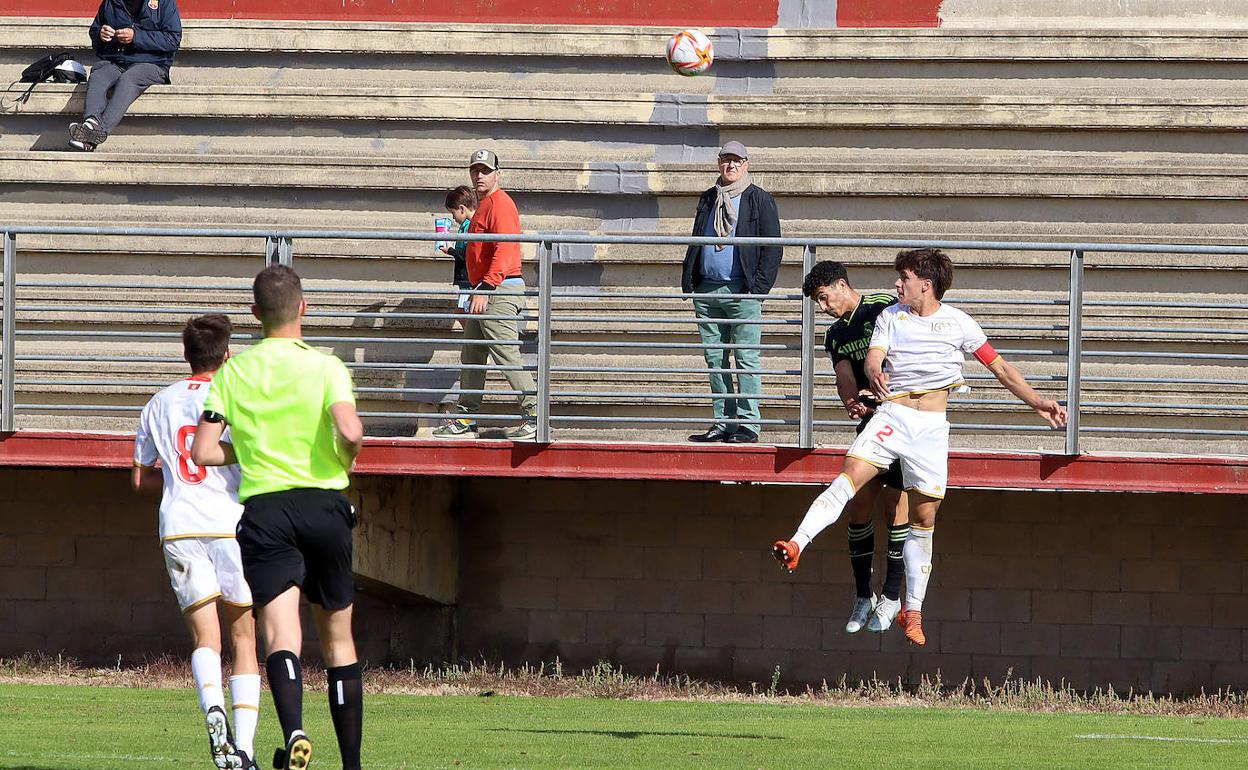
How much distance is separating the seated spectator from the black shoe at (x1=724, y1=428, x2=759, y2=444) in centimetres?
630

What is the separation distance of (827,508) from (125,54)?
28.5ft

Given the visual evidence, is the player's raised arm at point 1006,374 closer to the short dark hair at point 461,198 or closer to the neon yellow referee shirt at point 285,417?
the neon yellow referee shirt at point 285,417

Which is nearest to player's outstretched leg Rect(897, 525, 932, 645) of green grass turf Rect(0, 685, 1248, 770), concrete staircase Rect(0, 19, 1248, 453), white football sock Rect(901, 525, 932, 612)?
white football sock Rect(901, 525, 932, 612)

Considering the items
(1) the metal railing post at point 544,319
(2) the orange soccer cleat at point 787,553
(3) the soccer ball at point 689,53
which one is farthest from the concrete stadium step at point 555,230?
(2) the orange soccer cleat at point 787,553

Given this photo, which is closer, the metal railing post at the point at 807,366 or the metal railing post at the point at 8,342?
the metal railing post at the point at 807,366

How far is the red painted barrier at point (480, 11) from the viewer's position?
16047 mm

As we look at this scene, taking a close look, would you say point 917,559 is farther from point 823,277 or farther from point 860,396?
point 823,277

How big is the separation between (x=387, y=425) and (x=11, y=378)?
8.08ft

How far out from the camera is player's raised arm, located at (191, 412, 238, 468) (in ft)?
20.9

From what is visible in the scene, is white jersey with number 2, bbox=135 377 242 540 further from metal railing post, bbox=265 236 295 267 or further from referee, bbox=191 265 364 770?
metal railing post, bbox=265 236 295 267

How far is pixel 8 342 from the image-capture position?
11.1 meters

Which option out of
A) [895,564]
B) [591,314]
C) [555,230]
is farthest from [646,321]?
[555,230]

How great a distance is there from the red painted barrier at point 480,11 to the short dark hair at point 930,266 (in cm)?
758

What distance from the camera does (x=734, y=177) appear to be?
37.5 feet
